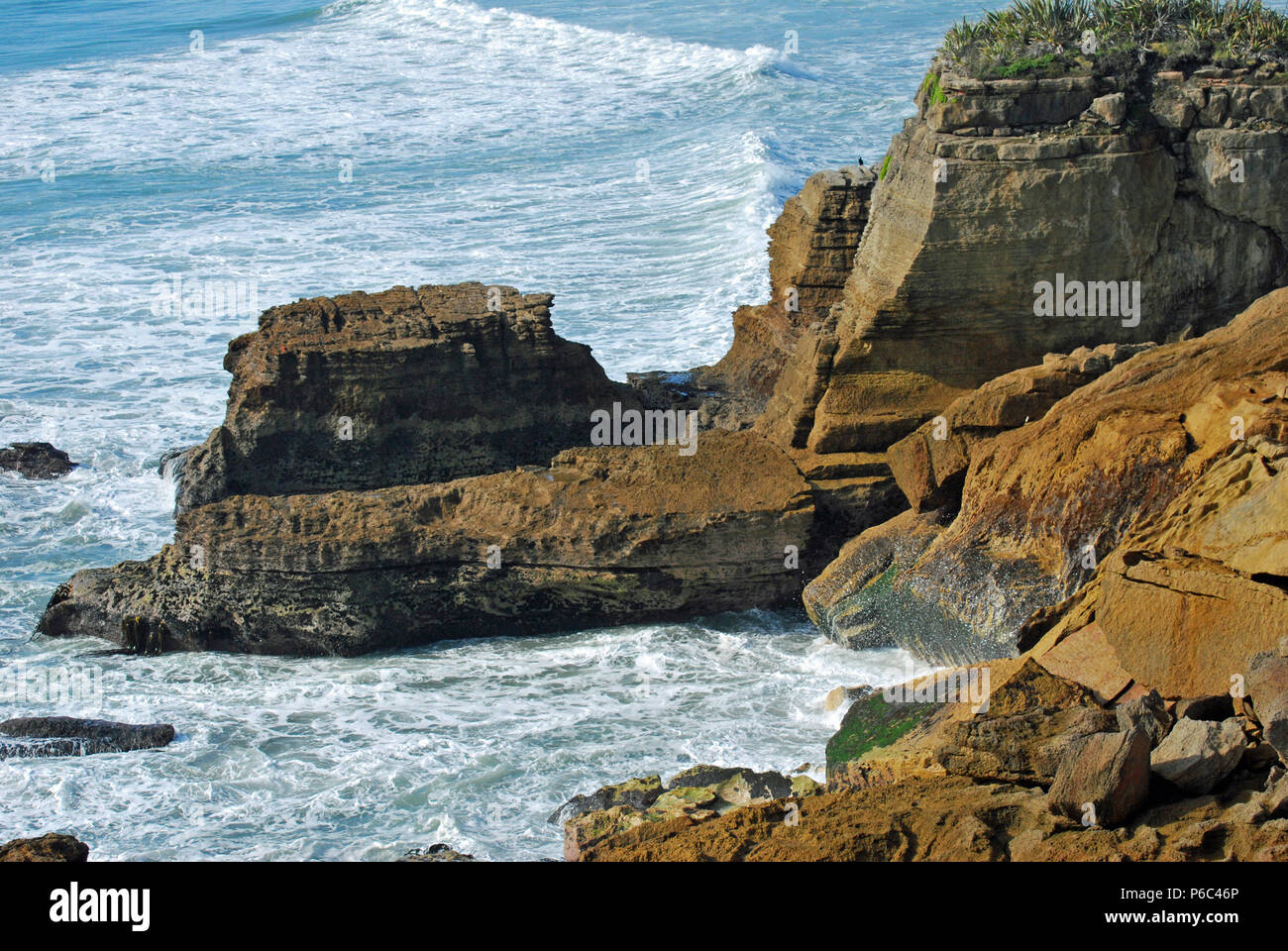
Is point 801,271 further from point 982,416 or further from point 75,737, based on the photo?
point 75,737

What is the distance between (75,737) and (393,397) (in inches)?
188

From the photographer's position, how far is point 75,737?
495 inches

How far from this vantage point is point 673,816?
387 inches

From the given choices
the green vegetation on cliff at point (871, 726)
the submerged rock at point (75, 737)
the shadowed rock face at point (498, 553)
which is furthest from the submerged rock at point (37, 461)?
the green vegetation on cliff at point (871, 726)

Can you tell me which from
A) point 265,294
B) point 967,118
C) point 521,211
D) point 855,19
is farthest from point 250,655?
point 855,19

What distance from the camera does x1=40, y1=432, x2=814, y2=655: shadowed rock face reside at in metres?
13.9

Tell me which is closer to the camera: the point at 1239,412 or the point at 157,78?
Result: the point at 1239,412

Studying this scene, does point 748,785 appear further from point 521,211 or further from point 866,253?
point 521,211

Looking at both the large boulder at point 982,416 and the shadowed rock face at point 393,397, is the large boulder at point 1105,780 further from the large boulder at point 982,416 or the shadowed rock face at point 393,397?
the shadowed rock face at point 393,397

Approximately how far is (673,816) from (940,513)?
14.9 ft

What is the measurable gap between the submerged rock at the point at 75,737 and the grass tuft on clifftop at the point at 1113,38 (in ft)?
29.2

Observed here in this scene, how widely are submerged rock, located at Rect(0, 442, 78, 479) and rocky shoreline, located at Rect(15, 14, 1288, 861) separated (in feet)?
14.1

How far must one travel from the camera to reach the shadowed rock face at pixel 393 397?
15.7 m

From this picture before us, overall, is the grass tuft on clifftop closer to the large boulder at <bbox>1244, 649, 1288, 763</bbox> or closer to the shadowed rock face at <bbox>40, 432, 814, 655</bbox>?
the shadowed rock face at <bbox>40, 432, 814, 655</bbox>
